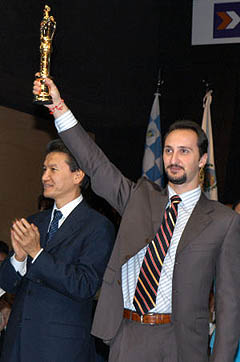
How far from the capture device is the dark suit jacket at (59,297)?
2.45 meters

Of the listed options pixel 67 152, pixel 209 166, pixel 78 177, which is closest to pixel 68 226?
pixel 78 177

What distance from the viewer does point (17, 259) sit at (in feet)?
8.40

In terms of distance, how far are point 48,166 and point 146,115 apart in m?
4.76

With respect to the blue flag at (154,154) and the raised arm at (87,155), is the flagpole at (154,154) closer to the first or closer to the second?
the blue flag at (154,154)

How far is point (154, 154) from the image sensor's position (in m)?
6.56

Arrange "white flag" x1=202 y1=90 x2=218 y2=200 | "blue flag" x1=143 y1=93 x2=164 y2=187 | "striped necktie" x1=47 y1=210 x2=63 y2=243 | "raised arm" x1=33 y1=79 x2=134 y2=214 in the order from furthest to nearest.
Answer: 1. "blue flag" x1=143 y1=93 x2=164 y2=187
2. "white flag" x1=202 y1=90 x2=218 y2=200
3. "striped necktie" x1=47 y1=210 x2=63 y2=243
4. "raised arm" x1=33 y1=79 x2=134 y2=214

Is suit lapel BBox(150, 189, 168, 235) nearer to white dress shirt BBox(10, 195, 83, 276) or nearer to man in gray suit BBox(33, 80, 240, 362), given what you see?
man in gray suit BBox(33, 80, 240, 362)

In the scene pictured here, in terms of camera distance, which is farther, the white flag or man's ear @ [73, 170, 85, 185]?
the white flag

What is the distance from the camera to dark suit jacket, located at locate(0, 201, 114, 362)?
8.02ft

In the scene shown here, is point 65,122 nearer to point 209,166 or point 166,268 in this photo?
point 166,268

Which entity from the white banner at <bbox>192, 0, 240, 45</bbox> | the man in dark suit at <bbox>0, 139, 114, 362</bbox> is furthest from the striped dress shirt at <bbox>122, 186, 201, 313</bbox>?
the white banner at <bbox>192, 0, 240, 45</bbox>

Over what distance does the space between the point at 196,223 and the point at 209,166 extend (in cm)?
401

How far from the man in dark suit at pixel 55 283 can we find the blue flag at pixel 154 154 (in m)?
3.83

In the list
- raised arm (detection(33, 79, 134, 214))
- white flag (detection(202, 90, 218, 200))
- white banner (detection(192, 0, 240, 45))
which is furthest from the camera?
white banner (detection(192, 0, 240, 45))
